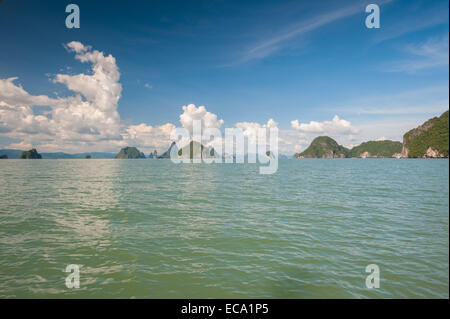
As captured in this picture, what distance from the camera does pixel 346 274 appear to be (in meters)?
9.91

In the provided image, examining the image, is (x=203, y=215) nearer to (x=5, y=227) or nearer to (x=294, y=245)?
(x=294, y=245)

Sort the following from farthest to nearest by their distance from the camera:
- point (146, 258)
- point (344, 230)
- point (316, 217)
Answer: point (316, 217), point (344, 230), point (146, 258)

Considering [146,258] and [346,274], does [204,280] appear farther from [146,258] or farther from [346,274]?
[346,274]

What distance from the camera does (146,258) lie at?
1129 cm

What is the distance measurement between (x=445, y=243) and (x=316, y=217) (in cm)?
809

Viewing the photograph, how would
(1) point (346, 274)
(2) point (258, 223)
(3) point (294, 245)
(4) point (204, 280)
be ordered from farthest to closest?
(2) point (258, 223)
(3) point (294, 245)
(1) point (346, 274)
(4) point (204, 280)

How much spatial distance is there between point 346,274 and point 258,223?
8200 millimetres

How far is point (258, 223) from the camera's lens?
1761 centimetres

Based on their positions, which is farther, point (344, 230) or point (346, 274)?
point (344, 230)
